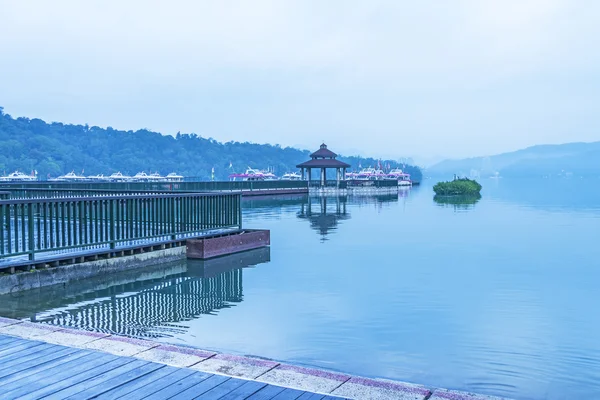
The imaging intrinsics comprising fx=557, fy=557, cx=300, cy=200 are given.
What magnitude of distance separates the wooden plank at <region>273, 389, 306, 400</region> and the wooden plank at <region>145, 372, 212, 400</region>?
0.69 metres

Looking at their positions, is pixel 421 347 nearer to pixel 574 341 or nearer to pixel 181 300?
pixel 574 341

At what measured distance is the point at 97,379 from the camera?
175 inches

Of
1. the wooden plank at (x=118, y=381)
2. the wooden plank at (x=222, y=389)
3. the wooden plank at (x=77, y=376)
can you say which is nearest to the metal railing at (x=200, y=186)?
the wooden plank at (x=77, y=376)

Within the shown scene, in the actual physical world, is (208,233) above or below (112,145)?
below

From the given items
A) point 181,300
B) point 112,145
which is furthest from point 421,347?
point 112,145

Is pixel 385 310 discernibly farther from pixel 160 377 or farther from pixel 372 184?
pixel 372 184

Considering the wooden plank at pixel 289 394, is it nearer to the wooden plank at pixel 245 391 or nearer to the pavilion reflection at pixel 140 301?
the wooden plank at pixel 245 391

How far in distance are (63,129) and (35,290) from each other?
172 m

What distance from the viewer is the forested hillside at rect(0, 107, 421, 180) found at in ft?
401

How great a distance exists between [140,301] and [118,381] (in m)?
4.98

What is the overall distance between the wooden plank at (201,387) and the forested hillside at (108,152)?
111038mm

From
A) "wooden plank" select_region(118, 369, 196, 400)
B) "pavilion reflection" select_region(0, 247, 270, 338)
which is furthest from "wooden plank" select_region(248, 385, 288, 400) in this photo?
"pavilion reflection" select_region(0, 247, 270, 338)

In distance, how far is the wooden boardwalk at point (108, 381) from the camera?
4125mm

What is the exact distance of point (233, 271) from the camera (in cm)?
1219
